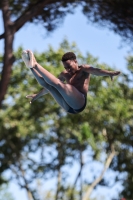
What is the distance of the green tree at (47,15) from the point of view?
1225cm

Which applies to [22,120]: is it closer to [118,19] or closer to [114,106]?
[114,106]

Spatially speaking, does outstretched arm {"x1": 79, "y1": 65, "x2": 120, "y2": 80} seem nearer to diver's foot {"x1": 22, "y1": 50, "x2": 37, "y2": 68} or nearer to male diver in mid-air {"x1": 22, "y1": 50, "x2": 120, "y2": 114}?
male diver in mid-air {"x1": 22, "y1": 50, "x2": 120, "y2": 114}

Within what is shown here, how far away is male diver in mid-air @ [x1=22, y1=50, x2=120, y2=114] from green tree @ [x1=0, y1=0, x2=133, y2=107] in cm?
747

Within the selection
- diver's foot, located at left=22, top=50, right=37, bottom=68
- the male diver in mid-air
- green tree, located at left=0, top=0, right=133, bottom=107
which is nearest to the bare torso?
the male diver in mid-air

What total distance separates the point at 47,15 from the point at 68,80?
948cm

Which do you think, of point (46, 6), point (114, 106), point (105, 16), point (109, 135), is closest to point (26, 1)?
point (46, 6)

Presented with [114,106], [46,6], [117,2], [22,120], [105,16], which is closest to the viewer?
[117,2]

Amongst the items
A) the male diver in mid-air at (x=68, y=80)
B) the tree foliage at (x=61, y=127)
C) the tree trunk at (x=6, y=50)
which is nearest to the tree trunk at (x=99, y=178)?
the tree foliage at (x=61, y=127)

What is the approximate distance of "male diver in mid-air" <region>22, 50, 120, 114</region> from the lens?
4.73m

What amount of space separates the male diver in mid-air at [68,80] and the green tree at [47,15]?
294 inches

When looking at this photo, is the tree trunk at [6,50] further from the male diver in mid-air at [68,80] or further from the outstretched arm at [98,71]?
the outstretched arm at [98,71]

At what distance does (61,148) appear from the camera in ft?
77.1

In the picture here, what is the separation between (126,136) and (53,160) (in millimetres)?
3904

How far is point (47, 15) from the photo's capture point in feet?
46.5
